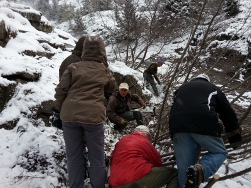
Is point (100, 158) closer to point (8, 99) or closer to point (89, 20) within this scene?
point (8, 99)

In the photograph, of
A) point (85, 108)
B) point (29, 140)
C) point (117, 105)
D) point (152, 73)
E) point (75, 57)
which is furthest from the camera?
point (152, 73)

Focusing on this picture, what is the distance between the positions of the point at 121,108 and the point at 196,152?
2301 millimetres

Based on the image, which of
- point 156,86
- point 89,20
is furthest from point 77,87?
point 89,20

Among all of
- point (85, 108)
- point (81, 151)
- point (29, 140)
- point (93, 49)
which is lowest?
point (29, 140)

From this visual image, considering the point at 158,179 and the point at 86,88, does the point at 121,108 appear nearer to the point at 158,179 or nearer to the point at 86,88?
the point at 86,88

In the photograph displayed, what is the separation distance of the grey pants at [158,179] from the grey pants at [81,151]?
466mm

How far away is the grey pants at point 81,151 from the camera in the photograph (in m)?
2.54

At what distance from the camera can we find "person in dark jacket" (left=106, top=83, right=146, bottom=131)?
424 centimetres

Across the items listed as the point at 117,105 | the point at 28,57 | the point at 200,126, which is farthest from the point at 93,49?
the point at 28,57

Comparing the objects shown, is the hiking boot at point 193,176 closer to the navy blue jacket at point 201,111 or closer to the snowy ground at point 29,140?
the navy blue jacket at point 201,111

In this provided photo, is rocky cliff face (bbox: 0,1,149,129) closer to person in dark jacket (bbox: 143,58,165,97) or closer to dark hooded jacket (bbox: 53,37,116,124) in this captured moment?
person in dark jacket (bbox: 143,58,165,97)

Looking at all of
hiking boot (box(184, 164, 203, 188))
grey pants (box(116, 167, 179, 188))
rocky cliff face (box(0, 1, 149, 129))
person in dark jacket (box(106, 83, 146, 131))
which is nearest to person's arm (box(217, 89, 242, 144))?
hiking boot (box(184, 164, 203, 188))

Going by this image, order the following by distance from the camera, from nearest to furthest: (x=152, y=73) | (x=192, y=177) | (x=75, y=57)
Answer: (x=192, y=177), (x=75, y=57), (x=152, y=73)

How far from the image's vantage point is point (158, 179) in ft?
7.76
